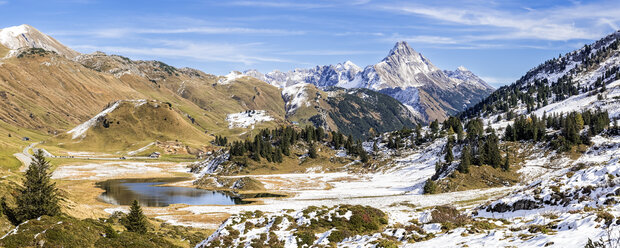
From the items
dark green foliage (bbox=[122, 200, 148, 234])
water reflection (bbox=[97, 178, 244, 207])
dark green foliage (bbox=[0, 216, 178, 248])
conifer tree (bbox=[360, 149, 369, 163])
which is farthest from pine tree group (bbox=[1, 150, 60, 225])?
conifer tree (bbox=[360, 149, 369, 163])

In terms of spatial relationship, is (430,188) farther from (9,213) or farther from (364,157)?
(9,213)

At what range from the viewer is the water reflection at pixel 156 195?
105m

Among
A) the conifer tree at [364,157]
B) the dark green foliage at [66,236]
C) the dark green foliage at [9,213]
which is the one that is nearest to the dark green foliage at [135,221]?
the dark green foliage at [9,213]

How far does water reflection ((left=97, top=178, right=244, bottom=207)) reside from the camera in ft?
346

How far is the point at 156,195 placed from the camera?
385 feet

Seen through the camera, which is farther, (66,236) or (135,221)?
(135,221)

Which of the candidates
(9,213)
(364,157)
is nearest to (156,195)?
(9,213)

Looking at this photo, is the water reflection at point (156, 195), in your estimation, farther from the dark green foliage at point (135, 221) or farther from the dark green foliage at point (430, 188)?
the dark green foliage at point (135, 221)

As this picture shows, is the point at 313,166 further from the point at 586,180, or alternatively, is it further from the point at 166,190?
the point at 586,180

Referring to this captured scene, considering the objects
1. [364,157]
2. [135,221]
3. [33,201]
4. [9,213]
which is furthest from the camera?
[364,157]

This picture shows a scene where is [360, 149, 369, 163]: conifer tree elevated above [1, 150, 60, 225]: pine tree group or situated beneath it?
situated beneath

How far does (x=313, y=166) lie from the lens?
595ft

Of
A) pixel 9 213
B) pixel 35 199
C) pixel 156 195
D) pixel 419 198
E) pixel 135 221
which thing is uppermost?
pixel 35 199

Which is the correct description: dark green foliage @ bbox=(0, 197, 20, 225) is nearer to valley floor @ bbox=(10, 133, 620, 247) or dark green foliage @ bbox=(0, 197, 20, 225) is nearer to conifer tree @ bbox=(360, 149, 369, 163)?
valley floor @ bbox=(10, 133, 620, 247)
